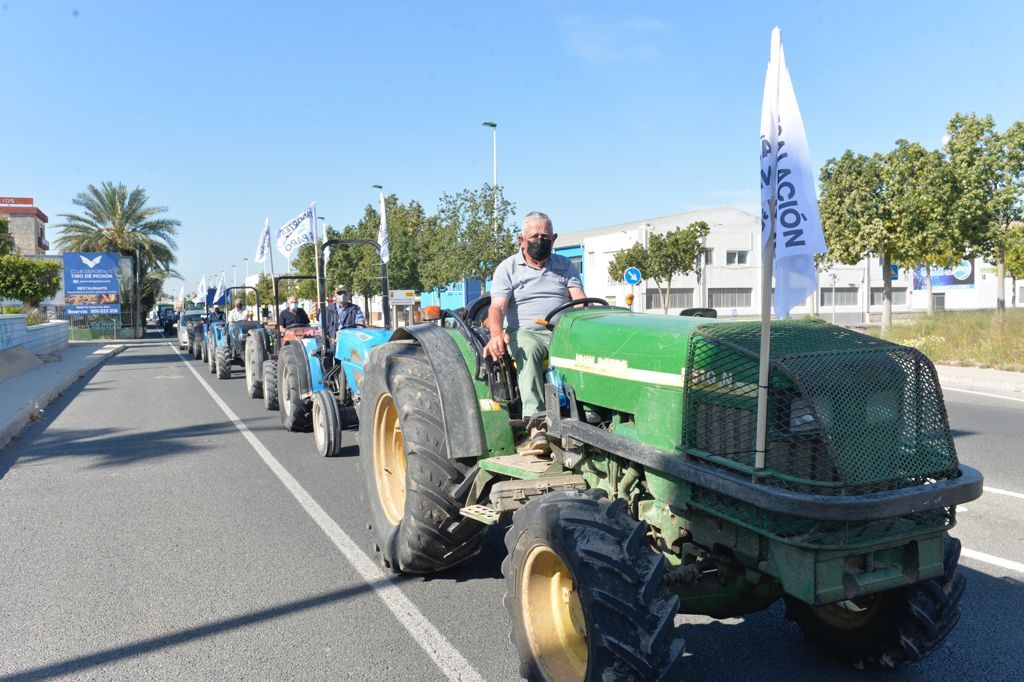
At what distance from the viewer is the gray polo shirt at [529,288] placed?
453cm

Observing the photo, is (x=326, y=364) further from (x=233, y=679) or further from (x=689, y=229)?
(x=689, y=229)

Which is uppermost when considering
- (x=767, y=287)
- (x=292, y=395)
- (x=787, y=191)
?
(x=787, y=191)

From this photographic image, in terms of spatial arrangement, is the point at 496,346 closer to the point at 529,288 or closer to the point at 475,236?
the point at 529,288

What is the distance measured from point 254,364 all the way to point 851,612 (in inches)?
470

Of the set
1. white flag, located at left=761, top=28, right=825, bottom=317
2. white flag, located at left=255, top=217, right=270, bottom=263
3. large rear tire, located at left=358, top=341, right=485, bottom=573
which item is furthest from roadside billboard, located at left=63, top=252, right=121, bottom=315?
white flag, located at left=761, top=28, right=825, bottom=317

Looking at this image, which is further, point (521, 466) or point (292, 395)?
point (292, 395)

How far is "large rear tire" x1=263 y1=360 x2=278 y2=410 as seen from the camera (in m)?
11.7

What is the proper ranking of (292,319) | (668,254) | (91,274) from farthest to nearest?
(668,254) < (91,274) < (292,319)

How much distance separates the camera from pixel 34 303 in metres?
35.5

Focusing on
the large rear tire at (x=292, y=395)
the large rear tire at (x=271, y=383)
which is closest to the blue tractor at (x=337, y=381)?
the large rear tire at (x=292, y=395)

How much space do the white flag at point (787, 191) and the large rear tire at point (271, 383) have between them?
9821mm

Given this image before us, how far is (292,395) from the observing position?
32.0ft

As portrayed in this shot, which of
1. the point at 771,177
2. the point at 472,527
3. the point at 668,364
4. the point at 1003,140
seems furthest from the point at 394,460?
the point at 1003,140

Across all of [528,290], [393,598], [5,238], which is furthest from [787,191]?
[5,238]
